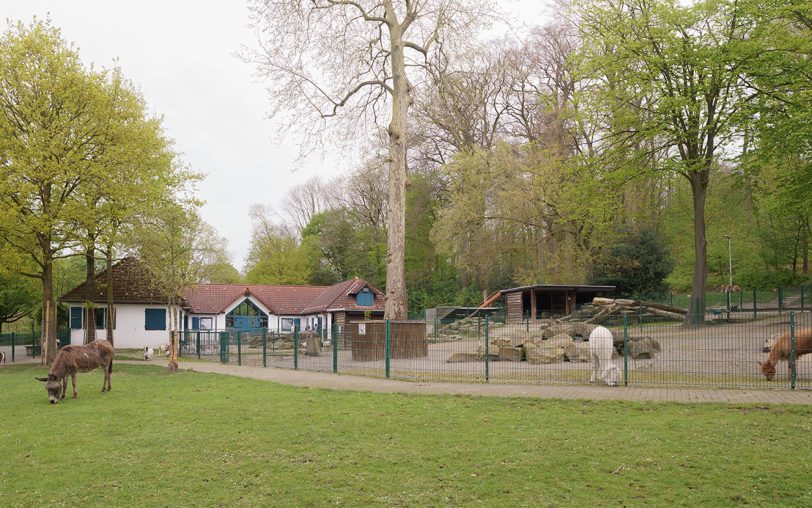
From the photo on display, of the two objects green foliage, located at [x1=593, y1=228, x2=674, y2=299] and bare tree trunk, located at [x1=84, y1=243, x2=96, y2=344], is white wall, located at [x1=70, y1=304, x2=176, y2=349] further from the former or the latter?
green foliage, located at [x1=593, y1=228, x2=674, y2=299]

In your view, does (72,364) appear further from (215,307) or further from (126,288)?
(215,307)

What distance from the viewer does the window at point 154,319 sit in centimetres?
4291

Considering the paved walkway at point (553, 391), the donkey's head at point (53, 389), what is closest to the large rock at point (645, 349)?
the paved walkway at point (553, 391)

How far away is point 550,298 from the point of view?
40469 mm

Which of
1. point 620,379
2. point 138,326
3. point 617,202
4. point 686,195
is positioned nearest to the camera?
point 620,379

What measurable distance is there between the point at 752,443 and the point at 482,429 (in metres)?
3.54

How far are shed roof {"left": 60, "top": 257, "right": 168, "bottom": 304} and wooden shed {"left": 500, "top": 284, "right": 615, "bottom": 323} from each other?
20746 mm

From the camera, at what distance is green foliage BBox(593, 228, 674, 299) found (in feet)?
132

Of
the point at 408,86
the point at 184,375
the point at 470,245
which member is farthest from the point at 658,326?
the point at 470,245

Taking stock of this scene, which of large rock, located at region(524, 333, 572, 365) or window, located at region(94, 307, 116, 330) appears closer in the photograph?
large rock, located at region(524, 333, 572, 365)

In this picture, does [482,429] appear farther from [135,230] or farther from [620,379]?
[135,230]

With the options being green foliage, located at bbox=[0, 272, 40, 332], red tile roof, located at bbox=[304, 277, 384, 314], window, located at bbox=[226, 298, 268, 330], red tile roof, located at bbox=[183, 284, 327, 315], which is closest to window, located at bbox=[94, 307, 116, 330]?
green foliage, located at bbox=[0, 272, 40, 332]

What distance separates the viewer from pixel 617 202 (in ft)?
112

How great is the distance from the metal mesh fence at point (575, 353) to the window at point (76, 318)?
18.5 metres
